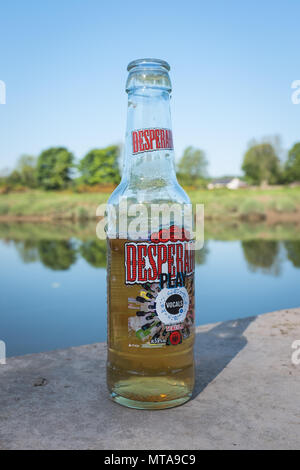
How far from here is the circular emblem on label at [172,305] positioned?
1278 mm

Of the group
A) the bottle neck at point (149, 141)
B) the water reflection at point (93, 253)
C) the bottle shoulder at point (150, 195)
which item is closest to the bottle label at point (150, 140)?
the bottle neck at point (149, 141)

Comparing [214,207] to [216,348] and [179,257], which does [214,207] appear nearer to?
[216,348]

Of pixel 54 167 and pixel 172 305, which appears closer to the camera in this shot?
pixel 172 305

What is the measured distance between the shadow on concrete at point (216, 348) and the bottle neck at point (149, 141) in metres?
0.73

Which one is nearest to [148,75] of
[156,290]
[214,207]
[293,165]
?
[156,290]

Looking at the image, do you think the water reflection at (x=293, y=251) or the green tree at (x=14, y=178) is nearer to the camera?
the water reflection at (x=293, y=251)

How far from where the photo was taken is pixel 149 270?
4.22 feet

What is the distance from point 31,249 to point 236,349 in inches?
368

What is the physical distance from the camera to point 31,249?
10562 mm

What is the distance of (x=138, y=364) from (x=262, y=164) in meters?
39.8

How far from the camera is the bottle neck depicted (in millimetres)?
1376

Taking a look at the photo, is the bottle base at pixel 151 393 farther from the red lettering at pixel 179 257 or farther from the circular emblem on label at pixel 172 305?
the red lettering at pixel 179 257

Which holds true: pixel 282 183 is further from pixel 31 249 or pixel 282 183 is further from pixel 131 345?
pixel 131 345

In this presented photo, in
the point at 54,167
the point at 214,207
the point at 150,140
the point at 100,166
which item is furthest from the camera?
the point at 100,166
